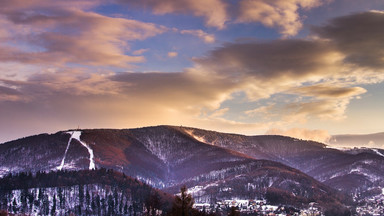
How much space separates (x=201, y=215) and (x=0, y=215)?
80.3 metres

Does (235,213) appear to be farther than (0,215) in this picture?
No

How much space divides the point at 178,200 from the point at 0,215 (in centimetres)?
10230

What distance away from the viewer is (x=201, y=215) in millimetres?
194625

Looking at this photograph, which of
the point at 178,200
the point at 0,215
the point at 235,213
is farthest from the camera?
the point at 0,215

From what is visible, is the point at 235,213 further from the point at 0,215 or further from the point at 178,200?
the point at 0,215

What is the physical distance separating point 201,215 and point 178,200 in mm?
80932

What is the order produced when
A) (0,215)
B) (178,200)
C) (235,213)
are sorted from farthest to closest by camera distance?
(0,215), (235,213), (178,200)

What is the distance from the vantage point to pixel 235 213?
13588 centimetres

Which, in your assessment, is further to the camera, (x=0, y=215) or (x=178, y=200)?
(x=0, y=215)

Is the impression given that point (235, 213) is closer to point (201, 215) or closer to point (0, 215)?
point (201, 215)

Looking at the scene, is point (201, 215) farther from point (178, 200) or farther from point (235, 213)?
point (178, 200)

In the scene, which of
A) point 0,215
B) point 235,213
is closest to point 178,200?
point 235,213

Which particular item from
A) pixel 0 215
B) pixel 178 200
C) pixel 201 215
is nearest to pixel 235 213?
pixel 178 200

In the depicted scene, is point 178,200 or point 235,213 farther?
point 235,213
